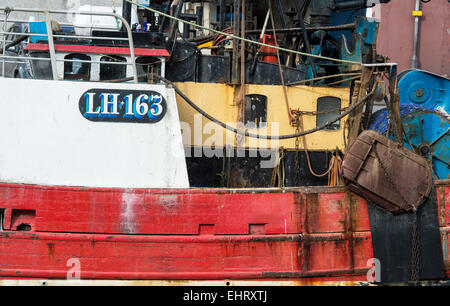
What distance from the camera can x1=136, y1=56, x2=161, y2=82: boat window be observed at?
8109mm

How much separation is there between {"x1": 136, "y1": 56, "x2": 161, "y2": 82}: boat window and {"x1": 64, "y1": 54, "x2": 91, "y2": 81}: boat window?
2.20 ft

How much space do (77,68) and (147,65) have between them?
0.94 meters

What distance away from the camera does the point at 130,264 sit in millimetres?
7184

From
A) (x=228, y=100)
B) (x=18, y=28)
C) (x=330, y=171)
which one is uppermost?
(x=18, y=28)

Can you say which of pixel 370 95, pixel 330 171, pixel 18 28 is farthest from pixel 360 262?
pixel 18 28

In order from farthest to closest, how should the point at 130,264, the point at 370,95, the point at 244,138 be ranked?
the point at 244,138
the point at 370,95
the point at 130,264

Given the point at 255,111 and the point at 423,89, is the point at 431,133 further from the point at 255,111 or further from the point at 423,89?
the point at 255,111

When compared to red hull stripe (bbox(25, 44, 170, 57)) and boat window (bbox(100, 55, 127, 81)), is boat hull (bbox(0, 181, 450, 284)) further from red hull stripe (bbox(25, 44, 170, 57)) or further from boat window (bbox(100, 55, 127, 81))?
red hull stripe (bbox(25, 44, 170, 57))

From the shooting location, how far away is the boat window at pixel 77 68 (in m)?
8.10

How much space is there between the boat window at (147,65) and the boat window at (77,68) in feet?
2.20

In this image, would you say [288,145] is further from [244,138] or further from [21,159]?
[21,159]

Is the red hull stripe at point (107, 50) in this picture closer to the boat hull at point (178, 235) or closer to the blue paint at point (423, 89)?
the boat hull at point (178, 235)

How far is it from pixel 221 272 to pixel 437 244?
8.97 ft

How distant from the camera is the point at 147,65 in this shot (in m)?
8.14
